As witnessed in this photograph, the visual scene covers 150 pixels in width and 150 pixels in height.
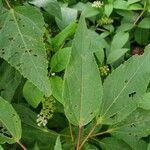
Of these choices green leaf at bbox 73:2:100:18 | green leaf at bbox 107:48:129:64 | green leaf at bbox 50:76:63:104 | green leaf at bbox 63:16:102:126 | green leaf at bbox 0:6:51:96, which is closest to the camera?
green leaf at bbox 63:16:102:126

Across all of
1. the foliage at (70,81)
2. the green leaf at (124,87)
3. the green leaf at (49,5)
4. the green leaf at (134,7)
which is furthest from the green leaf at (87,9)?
the green leaf at (124,87)

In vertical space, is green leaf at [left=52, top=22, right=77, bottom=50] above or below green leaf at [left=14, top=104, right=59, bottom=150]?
above

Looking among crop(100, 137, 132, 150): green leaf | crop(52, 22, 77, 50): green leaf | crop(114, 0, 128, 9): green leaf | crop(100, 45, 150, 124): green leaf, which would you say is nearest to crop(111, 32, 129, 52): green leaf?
crop(114, 0, 128, 9): green leaf

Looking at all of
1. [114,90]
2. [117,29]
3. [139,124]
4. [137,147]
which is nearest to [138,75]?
[114,90]

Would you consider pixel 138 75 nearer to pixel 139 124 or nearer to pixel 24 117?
pixel 139 124

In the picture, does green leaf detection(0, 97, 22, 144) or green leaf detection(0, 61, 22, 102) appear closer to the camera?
green leaf detection(0, 97, 22, 144)

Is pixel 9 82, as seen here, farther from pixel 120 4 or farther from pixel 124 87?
pixel 120 4

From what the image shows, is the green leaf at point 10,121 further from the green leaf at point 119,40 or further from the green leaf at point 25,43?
the green leaf at point 119,40

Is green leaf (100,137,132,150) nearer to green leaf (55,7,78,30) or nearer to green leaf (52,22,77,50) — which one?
green leaf (52,22,77,50)
